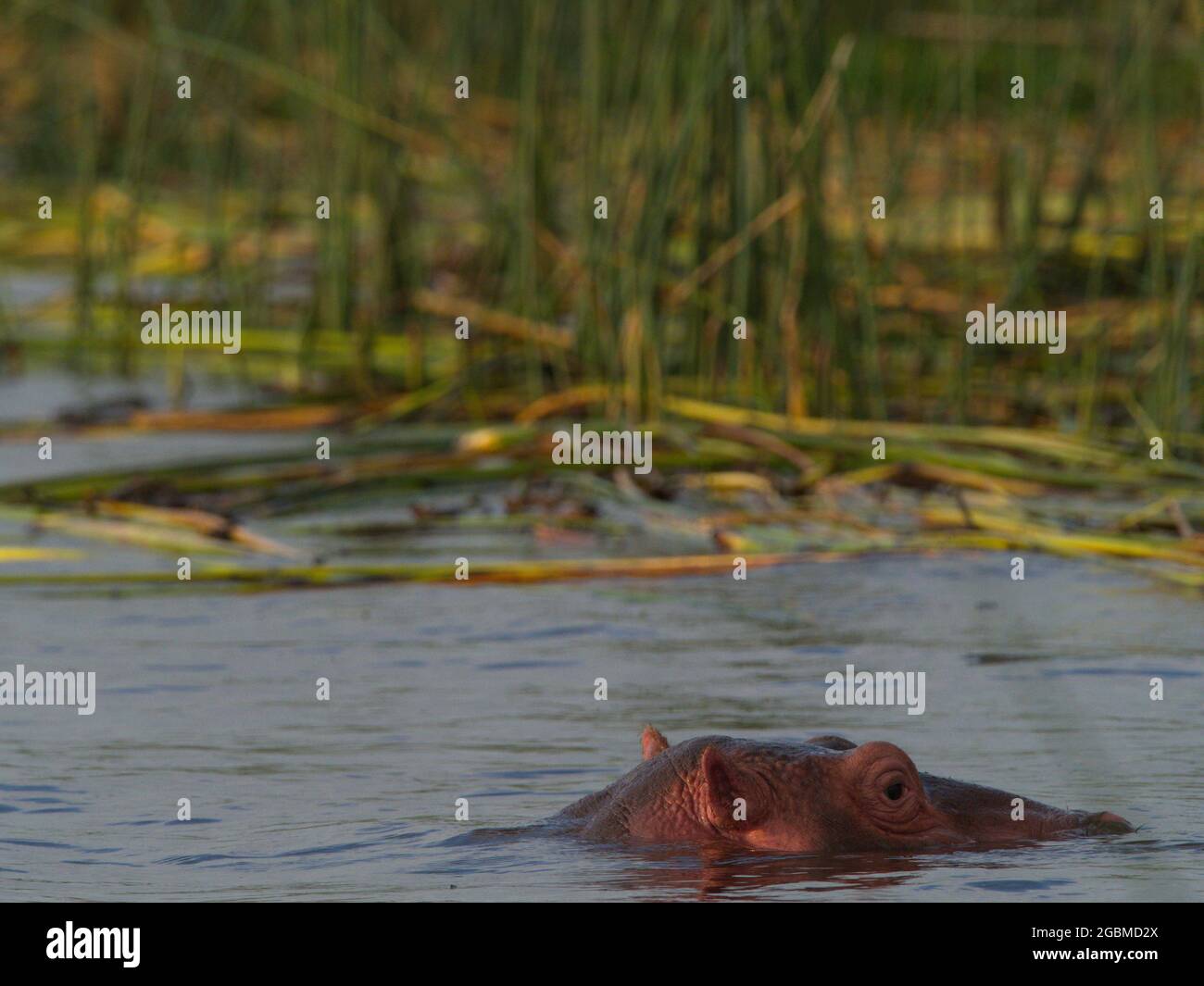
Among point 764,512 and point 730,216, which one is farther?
point 730,216

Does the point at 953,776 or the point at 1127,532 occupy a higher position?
the point at 1127,532

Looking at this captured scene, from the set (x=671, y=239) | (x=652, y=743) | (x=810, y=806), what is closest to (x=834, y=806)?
(x=810, y=806)

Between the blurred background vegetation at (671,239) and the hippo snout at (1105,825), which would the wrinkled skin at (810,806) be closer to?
the hippo snout at (1105,825)

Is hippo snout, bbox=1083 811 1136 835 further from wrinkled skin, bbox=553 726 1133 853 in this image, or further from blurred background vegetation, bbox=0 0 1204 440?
blurred background vegetation, bbox=0 0 1204 440

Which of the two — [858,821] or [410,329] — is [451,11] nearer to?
[410,329]

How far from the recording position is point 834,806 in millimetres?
4316

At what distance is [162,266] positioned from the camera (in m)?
12.1

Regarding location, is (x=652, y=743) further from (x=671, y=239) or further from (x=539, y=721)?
(x=671, y=239)

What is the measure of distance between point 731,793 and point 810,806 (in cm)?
14

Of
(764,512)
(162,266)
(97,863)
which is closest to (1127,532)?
(764,512)

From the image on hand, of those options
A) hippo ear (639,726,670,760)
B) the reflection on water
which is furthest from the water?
hippo ear (639,726,670,760)

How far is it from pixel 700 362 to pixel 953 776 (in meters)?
3.97

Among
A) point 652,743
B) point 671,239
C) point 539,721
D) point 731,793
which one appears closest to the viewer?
point 731,793

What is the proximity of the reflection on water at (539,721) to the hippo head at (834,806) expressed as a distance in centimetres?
6
